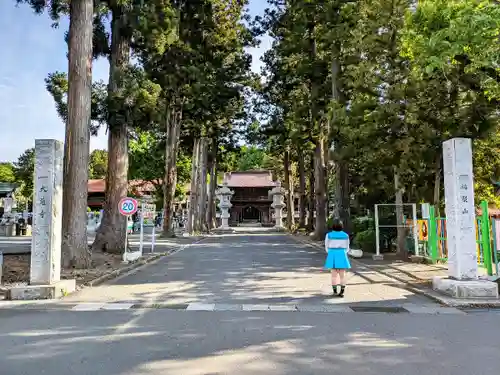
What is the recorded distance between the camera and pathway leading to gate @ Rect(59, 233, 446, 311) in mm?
8570

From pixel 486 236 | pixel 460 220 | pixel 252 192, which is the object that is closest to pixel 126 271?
pixel 460 220

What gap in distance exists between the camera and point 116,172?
→ 54.2 feet

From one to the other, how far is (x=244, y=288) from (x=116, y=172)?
846cm

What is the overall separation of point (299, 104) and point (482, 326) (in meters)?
20.1

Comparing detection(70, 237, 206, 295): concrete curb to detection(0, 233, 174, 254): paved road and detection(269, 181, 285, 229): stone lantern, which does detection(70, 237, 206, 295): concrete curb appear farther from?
detection(269, 181, 285, 229): stone lantern

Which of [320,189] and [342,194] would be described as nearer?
[342,194]

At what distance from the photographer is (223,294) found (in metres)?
9.32

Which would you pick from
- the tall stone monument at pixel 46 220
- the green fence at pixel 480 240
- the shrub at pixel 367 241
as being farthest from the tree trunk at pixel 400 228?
the tall stone monument at pixel 46 220

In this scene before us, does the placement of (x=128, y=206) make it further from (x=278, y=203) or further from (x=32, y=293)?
(x=278, y=203)

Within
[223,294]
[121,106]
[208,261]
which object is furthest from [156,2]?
[223,294]

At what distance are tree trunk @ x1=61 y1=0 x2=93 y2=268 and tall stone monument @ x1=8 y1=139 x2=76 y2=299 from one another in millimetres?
3030

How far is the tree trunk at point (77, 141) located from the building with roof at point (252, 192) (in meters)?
47.4

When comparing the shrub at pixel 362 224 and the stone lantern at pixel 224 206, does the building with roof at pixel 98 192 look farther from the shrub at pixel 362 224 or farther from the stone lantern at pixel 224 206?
the shrub at pixel 362 224

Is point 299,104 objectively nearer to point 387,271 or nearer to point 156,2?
point 156,2
